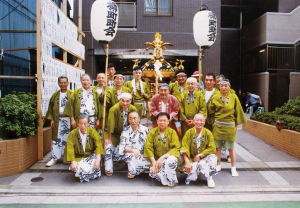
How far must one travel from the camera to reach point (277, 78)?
1190cm

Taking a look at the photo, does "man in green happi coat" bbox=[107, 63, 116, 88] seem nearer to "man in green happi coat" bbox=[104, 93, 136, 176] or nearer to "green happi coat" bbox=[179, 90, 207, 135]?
"man in green happi coat" bbox=[104, 93, 136, 176]

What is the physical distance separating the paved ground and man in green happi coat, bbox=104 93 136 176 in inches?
11.3

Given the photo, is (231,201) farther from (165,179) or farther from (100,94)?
(100,94)

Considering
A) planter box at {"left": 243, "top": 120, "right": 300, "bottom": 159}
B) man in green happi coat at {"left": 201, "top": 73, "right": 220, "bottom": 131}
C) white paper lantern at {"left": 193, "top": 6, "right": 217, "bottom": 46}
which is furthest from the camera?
white paper lantern at {"left": 193, "top": 6, "right": 217, "bottom": 46}

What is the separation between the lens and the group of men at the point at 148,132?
171 inches

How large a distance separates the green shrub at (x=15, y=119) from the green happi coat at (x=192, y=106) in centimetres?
324

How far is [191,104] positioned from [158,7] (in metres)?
7.48

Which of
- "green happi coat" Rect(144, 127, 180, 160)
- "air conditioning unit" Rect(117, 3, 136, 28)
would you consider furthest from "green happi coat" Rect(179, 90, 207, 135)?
"air conditioning unit" Rect(117, 3, 136, 28)

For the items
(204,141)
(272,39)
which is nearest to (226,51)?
(272,39)

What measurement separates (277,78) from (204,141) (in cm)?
937

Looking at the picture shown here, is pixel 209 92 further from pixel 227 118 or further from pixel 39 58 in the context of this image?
pixel 39 58

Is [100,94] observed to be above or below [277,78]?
below

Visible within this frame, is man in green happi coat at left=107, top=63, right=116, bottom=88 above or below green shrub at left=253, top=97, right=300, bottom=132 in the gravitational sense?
above

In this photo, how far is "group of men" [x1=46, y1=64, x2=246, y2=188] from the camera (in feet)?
14.3
